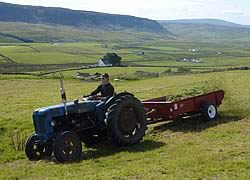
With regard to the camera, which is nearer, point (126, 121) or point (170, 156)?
point (170, 156)

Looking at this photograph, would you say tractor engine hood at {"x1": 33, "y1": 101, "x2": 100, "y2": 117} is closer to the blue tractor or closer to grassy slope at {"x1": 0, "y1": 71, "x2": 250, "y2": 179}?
the blue tractor

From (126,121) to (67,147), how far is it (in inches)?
87.4

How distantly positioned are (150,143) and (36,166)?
11.2 feet

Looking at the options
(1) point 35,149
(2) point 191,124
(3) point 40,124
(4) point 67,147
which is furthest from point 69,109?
(2) point 191,124

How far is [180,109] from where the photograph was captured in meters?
16.0

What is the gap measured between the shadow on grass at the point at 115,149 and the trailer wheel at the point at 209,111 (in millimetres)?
2814

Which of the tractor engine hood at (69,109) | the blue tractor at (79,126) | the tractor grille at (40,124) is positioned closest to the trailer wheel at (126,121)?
the blue tractor at (79,126)

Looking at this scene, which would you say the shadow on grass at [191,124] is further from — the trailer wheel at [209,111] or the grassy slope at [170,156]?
the trailer wheel at [209,111]

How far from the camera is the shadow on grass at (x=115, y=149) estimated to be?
13186 millimetres

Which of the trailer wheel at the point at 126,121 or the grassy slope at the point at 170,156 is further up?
the trailer wheel at the point at 126,121

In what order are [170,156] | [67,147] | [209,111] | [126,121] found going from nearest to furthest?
1. [170,156]
2. [67,147]
3. [126,121]
4. [209,111]

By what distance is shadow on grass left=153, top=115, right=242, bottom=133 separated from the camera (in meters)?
15.5

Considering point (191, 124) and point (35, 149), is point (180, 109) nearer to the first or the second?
point (191, 124)

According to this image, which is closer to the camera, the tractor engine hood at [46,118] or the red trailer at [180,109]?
the tractor engine hood at [46,118]
